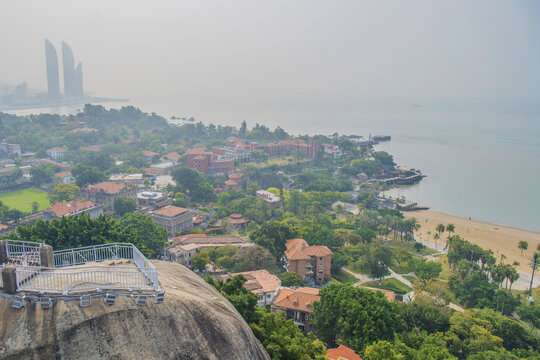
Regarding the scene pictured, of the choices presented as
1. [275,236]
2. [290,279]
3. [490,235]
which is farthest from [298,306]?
[490,235]

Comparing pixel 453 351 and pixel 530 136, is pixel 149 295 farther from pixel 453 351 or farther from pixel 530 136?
pixel 530 136

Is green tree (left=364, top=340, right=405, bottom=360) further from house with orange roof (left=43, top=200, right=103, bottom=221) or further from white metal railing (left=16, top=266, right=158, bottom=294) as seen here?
house with orange roof (left=43, top=200, right=103, bottom=221)

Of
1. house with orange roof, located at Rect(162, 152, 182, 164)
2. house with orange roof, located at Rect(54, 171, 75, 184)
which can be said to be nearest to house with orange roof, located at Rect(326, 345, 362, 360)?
house with orange roof, located at Rect(54, 171, 75, 184)

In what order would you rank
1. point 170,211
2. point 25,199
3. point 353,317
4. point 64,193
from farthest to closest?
point 25,199
point 64,193
point 170,211
point 353,317

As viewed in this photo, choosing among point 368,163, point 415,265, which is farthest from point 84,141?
point 415,265

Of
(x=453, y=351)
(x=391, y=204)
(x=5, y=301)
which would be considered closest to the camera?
(x=5, y=301)

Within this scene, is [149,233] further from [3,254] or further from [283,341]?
[3,254]
